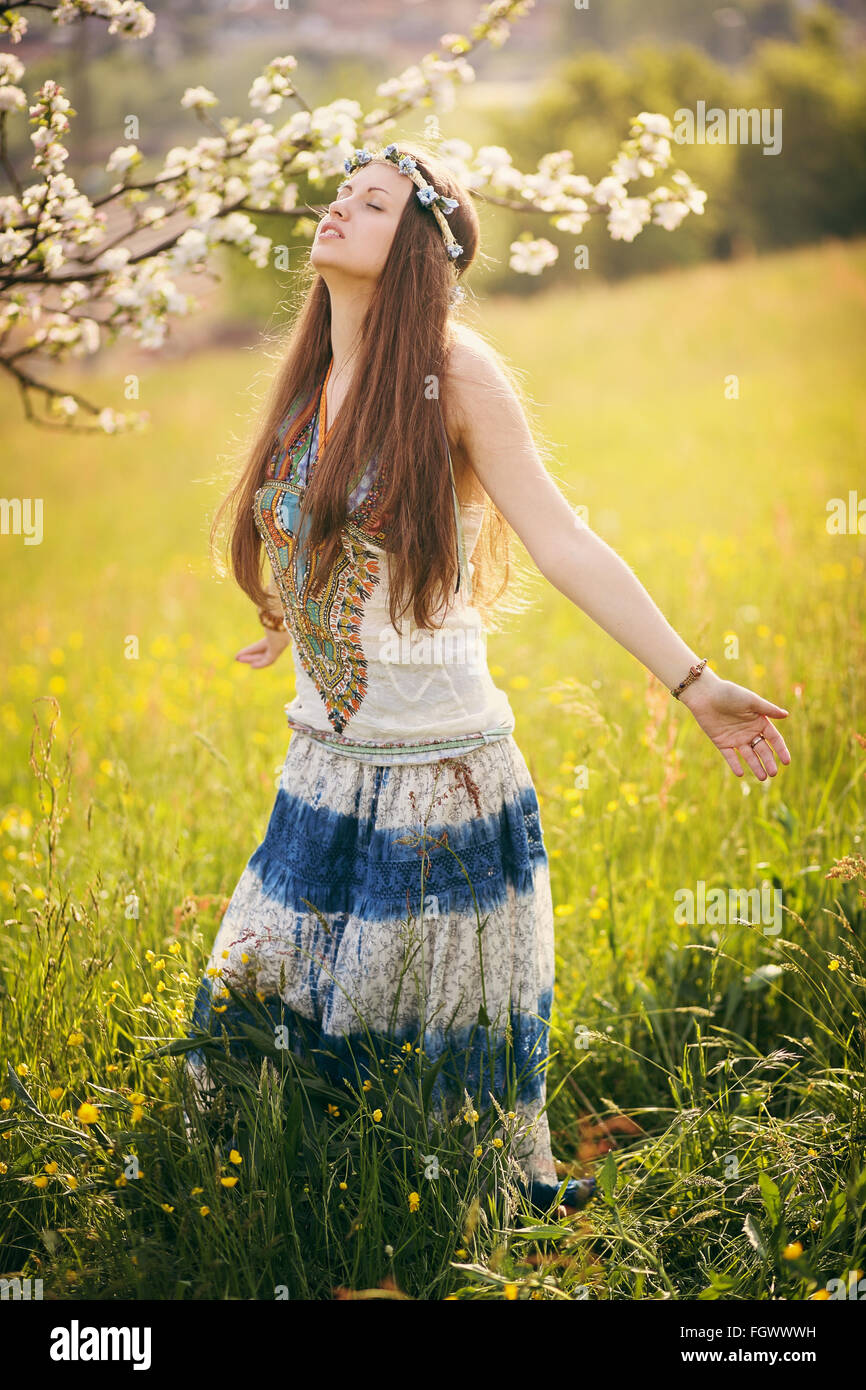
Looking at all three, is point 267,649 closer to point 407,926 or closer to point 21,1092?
point 407,926

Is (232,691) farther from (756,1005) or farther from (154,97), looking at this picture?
(154,97)

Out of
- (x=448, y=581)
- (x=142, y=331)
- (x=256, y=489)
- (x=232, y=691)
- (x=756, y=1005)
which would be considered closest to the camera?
(x=448, y=581)

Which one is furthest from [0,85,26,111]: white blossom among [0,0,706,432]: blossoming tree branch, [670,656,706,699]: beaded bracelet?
[670,656,706,699]: beaded bracelet

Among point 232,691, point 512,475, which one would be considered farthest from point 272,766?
point 512,475

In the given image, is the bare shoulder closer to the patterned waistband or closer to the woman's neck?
the woman's neck

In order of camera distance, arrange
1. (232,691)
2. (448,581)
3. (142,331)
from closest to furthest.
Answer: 1. (448,581)
2. (142,331)
3. (232,691)

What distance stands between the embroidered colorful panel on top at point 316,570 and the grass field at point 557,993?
0.39m

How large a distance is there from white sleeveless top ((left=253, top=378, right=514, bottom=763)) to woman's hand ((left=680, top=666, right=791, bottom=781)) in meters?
0.37

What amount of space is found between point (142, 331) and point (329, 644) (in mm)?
1148

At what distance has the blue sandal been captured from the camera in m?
1.89

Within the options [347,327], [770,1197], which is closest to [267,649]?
[347,327]

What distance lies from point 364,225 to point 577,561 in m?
0.70

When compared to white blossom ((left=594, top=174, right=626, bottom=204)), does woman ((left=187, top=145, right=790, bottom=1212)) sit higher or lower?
lower

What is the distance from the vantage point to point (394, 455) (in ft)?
5.48
